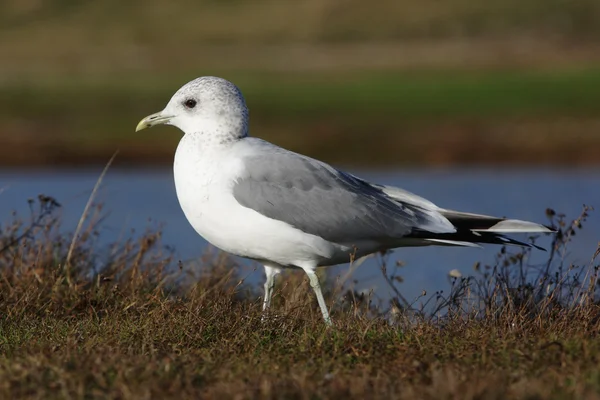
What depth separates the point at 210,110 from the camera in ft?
20.9

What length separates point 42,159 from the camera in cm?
2450

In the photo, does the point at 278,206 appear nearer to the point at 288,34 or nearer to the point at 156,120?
the point at 156,120

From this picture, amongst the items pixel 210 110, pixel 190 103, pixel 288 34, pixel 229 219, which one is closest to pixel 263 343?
pixel 229 219

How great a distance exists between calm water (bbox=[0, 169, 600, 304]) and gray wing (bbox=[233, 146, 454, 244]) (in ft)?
7.11

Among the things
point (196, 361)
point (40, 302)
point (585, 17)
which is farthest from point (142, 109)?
point (585, 17)

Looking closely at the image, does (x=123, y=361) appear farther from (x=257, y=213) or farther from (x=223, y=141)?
(x=223, y=141)

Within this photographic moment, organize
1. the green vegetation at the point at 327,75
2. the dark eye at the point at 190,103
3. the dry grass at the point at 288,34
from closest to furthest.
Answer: the dark eye at the point at 190,103
the green vegetation at the point at 327,75
the dry grass at the point at 288,34

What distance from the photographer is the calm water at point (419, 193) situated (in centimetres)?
1027

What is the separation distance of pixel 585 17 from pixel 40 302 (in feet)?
187

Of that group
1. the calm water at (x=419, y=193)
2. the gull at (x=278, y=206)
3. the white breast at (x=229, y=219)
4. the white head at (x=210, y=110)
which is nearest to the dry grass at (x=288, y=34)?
the calm water at (x=419, y=193)

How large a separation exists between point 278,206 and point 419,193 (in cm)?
1103

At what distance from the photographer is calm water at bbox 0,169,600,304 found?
10.3m

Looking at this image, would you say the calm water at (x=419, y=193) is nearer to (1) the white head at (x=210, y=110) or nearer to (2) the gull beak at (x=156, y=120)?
(2) the gull beak at (x=156, y=120)

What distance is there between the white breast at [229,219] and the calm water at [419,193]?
229cm
